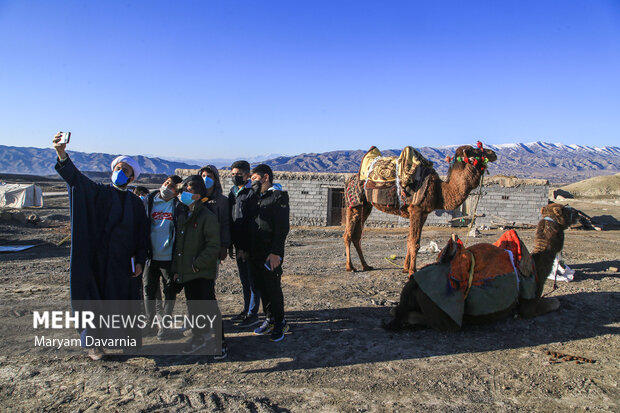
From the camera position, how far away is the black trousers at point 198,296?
12.2 ft

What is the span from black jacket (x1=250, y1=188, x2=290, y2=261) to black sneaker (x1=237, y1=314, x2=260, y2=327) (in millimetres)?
892

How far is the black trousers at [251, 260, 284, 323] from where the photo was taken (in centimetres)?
393

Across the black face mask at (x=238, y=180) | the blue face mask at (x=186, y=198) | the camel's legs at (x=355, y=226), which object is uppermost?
the black face mask at (x=238, y=180)

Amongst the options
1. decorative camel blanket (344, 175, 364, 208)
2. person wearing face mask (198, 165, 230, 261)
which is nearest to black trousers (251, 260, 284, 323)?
person wearing face mask (198, 165, 230, 261)

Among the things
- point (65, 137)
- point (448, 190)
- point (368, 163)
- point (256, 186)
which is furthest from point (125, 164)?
point (448, 190)

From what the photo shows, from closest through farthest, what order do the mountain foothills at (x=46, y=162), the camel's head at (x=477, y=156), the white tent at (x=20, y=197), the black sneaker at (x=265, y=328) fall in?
the black sneaker at (x=265, y=328) → the camel's head at (x=477, y=156) → the white tent at (x=20, y=197) → the mountain foothills at (x=46, y=162)

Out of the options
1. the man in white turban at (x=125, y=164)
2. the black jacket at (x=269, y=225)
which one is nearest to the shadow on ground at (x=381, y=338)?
the black jacket at (x=269, y=225)

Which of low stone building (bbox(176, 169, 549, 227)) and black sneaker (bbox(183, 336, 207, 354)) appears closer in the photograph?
black sneaker (bbox(183, 336, 207, 354))

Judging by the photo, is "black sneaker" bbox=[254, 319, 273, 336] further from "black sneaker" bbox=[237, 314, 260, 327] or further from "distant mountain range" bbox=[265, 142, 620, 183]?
"distant mountain range" bbox=[265, 142, 620, 183]

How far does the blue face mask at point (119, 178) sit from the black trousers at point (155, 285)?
85 cm

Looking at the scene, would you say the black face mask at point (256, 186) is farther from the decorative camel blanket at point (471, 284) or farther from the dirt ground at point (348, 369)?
the decorative camel blanket at point (471, 284)

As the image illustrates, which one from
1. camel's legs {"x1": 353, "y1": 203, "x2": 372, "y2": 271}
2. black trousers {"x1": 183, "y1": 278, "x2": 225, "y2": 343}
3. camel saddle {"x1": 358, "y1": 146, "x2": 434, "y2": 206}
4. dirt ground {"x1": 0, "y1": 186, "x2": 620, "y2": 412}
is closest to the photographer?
dirt ground {"x1": 0, "y1": 186, "x2": 620, "y2": 412}

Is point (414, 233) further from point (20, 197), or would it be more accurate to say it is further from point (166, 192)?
point (20, 197)

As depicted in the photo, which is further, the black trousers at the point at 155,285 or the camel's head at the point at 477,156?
the camel's head at the point at 477,156
